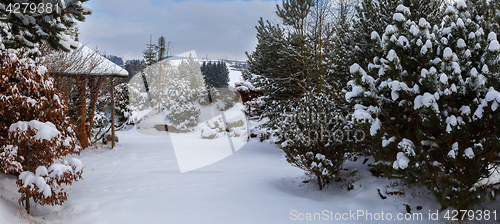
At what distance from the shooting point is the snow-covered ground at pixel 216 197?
15.6 ft

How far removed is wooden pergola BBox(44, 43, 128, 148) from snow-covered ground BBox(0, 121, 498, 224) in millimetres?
3461

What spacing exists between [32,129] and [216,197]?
10.9 feet

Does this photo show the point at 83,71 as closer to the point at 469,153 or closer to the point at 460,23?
the point at 460,23

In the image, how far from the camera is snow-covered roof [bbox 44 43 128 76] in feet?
29.1

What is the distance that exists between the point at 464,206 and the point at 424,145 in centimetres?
103

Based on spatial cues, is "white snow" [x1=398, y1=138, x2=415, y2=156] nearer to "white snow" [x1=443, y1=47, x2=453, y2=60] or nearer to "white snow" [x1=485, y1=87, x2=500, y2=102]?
"white snow" [x1=485, y1=87, x2=500, y2=102]

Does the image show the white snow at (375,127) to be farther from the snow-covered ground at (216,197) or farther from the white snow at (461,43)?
the snow-covered ground at (216,197)

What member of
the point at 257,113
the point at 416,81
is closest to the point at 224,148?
the point at 257,113

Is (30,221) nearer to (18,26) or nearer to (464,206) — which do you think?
(18,26)

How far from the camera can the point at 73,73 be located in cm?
977

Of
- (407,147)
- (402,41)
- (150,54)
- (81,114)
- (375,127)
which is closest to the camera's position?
(407,147)

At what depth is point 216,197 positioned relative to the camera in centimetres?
567

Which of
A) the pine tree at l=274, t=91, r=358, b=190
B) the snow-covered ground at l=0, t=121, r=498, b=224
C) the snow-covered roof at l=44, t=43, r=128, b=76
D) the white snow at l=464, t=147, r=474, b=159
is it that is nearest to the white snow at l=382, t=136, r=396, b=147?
the white snow at l=464, t=147, r=474, b=159

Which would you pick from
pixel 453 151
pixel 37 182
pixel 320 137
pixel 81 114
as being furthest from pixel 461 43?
pixel 81 114
